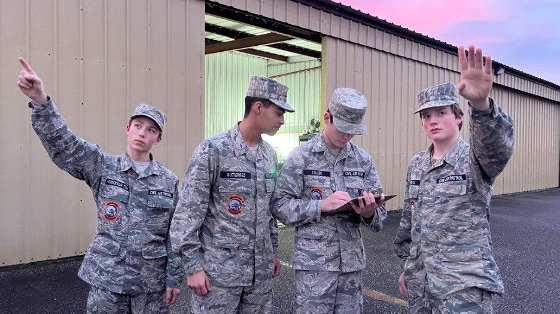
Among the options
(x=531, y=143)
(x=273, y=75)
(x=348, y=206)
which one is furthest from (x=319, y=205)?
(x=531, y=143)

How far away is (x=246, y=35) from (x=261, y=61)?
499cm

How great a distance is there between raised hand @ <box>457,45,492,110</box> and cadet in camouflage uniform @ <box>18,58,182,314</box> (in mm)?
1656

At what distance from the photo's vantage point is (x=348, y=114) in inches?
92.0

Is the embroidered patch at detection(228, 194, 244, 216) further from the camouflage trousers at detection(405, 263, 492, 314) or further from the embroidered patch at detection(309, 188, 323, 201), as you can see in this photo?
the camouflage trousers at detection(405, 263, 492, 314)

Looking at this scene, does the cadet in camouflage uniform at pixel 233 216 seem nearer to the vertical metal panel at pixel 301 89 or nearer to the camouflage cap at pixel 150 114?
the camouflage cap at pixel 150 114

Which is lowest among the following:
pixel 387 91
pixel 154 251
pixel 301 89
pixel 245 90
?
pixel 154 251

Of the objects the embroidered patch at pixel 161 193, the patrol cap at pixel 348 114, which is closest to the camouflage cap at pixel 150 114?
the embroidered patch at pixel 161 193

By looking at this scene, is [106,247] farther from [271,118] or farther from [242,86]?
[242,86]

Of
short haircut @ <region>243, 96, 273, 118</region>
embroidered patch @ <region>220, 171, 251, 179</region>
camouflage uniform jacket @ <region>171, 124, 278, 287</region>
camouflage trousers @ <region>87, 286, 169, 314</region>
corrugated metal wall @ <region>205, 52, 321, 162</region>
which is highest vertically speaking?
corrugated metal wall @ <region>205, 52, 321, 162</region>

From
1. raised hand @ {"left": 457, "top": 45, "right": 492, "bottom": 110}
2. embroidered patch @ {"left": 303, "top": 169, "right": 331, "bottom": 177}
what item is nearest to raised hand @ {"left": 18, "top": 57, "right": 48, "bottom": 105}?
embroidered patch @ {"left": 303, "top": 169, "right": 331, "bottom": 177}

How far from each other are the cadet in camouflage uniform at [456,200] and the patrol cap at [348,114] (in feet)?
1.19

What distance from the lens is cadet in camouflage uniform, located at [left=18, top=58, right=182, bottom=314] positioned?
7.51ft

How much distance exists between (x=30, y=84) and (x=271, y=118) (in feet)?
3.94

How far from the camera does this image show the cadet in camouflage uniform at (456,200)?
6.18ft
